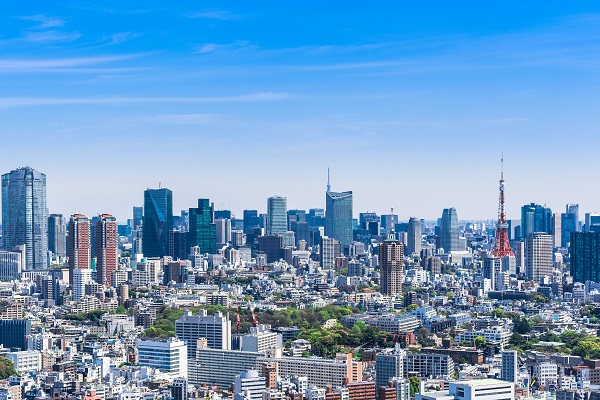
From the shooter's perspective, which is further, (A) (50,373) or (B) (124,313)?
(B) (124,313)

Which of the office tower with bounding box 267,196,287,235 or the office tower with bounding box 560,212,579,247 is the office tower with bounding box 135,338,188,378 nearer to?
the office tower with bounding box 267,196,287,235

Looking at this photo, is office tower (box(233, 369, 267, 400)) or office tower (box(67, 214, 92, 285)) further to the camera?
office tower (box(67, 214, 92, 285))

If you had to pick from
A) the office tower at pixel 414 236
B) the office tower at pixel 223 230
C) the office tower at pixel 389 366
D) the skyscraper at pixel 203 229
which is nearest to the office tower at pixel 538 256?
the office tower at pixel 414 236

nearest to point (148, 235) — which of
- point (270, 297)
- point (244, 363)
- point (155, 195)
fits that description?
point (155, 195)

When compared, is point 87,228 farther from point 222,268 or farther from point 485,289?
point 485,289

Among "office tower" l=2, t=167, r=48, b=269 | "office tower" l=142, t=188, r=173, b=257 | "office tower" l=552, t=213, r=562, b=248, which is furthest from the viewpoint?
"office tower" l=552, t=213, r=562, b=248

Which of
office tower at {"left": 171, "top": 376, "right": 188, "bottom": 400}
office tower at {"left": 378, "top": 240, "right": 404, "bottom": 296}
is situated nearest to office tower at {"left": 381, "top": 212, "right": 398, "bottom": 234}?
office tower at {"left": 378, "top": 240, "right": 404, "bottom": 296}

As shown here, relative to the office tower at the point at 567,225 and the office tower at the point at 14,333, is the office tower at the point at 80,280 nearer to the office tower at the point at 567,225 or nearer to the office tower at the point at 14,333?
the office tower at the point at 14,333
